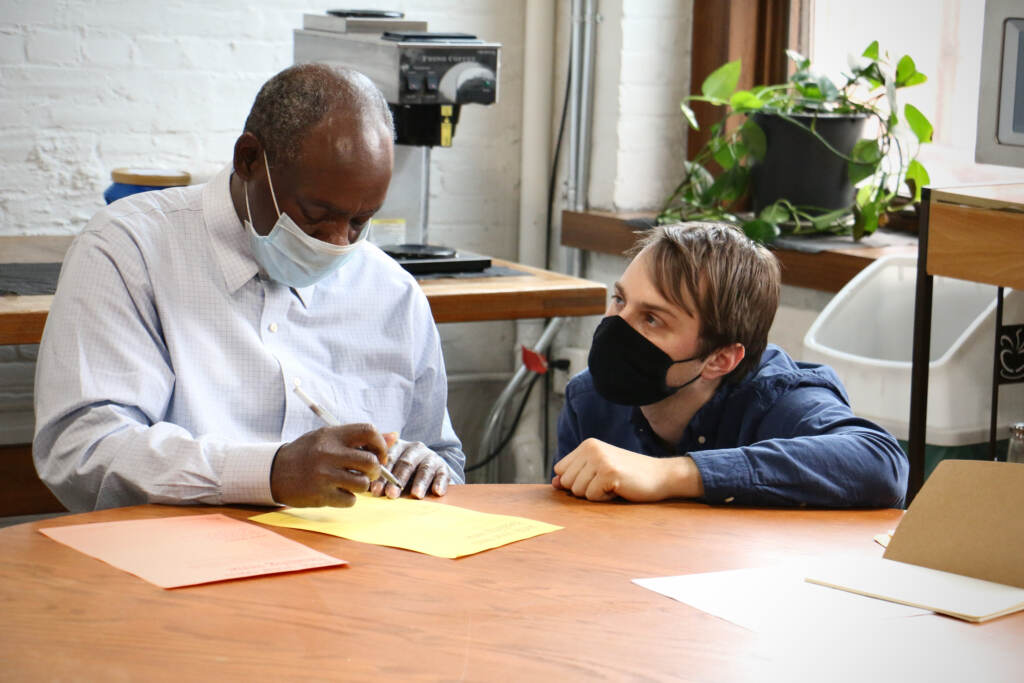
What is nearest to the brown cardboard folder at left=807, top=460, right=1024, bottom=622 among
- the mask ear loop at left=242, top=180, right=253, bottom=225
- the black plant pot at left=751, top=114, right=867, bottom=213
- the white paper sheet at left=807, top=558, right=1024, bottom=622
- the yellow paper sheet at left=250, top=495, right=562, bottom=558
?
the white paper sheet at left=807, top=558, right=1024, bottom=622

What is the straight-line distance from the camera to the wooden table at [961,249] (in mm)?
1928

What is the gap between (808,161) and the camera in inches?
116

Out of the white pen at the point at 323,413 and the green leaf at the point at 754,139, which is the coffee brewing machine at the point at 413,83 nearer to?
the green leaf at the point at 754,139

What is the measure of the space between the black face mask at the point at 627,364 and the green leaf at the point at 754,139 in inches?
55.5

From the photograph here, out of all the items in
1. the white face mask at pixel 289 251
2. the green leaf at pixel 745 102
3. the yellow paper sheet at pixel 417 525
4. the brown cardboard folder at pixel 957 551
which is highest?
the green leaf at pixel 745 102

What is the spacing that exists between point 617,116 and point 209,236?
183 cm

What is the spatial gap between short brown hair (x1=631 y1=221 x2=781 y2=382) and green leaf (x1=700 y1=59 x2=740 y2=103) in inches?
55.4

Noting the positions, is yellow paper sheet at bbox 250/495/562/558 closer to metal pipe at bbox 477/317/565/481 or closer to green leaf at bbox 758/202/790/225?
green leaf at bbox 758/202/790/225

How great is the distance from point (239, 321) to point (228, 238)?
119 mm

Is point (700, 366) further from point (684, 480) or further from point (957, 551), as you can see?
point (957, 551)

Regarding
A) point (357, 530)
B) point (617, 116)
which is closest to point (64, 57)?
point (617, 116)

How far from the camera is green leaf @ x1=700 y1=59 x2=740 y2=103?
3023 millimetres

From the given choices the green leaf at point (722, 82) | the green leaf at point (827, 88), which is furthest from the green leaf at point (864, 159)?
the green leaf at point (722, 82)

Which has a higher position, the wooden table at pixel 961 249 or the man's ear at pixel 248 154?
the man's ear at pixel 248 154
